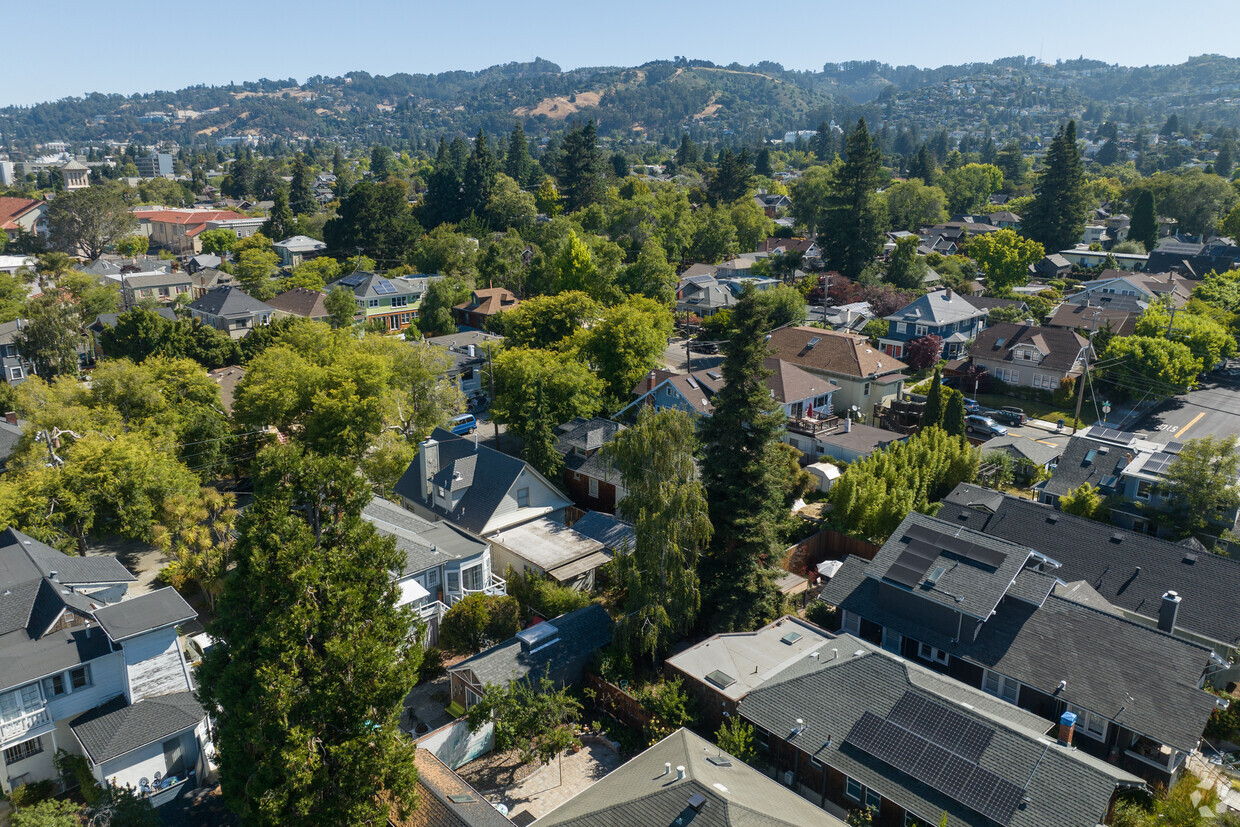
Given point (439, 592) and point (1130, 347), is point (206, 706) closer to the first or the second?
point (439, 592)

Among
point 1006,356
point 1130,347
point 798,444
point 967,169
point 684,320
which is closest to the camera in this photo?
point 798,444

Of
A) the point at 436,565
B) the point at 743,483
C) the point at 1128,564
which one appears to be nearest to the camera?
the point at 743,483

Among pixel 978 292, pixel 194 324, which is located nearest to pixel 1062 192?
pixel 978 292

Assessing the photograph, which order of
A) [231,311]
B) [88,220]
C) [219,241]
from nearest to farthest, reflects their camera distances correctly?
[231,311] < [88,220] < [219,241]

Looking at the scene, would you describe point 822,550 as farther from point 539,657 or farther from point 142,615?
point 142,615

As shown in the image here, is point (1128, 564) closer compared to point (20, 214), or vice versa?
point (1128, 564)

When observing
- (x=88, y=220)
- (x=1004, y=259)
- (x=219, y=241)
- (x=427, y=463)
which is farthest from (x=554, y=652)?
(x=219, y=241)
